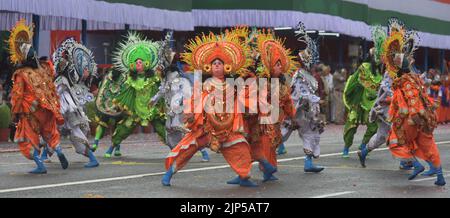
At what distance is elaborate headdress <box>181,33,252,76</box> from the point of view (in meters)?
14.9

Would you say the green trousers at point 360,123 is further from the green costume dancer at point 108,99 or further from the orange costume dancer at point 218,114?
the orange costume dancer at point 218,114

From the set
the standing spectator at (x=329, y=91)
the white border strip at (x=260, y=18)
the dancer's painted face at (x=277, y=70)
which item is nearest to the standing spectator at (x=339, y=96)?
the standing spectator at (x=329, y=91)

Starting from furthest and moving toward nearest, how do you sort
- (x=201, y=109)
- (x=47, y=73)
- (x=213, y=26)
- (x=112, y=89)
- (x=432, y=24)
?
(x=432, y=24), (x=213, y=26), (x=112, y=89), (x=47, y=73), (x=201, y=109)

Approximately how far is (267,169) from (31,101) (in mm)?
3487

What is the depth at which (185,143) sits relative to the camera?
14891 mm

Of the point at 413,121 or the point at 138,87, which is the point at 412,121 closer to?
the point at 413,121

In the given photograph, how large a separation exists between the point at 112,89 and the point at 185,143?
640 centimetres

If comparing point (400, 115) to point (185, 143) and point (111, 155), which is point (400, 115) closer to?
point (185, 143)

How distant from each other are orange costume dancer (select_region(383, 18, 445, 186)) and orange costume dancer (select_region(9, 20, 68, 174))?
A: 4729 millimetres

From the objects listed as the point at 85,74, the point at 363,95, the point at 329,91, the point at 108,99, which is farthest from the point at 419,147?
the point at 329,91

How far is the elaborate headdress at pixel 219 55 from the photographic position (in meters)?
14.9

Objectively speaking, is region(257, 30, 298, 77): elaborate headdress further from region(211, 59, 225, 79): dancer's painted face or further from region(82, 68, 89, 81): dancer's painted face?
region(82, 68, 89, 81): dancer's painted face
